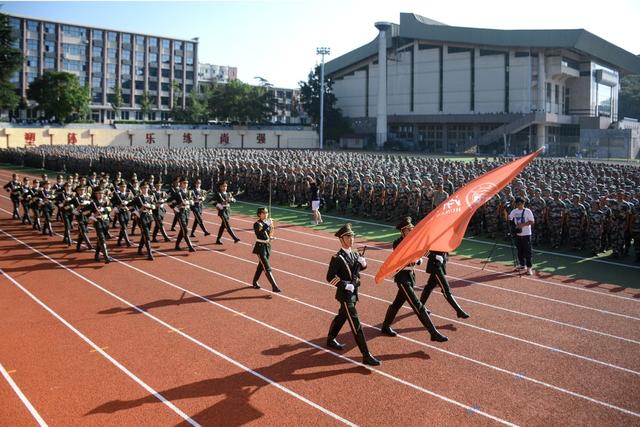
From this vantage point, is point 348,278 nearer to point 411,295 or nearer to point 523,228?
point 411,295

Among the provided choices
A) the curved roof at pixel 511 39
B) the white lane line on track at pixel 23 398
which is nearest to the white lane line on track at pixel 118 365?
the white lane line on track at pixel 23 398

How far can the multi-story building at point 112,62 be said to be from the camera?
84.9 m

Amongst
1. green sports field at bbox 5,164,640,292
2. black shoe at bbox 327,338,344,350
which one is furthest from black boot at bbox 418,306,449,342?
green sports field at bbox 5,164,640,292

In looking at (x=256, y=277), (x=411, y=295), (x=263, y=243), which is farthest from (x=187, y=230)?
(x=411, y=295)

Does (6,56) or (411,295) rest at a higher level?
(6,56)

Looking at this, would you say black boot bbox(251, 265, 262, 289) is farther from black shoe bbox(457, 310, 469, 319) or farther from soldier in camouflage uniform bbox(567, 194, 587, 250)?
soldier in camouflage uniform bbox(567, 194, 587, 250)

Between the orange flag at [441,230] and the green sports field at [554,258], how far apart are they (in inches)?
215

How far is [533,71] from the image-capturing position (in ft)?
193

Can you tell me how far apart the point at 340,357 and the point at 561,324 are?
13.1 ft

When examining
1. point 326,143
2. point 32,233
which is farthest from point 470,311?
point 326,143

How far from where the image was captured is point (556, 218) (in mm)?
16094

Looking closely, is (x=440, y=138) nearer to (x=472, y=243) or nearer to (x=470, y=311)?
(x=472, y=243)

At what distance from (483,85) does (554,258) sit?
49.7 meters

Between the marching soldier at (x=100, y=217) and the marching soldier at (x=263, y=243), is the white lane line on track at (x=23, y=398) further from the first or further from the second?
the marching soldier at (x=100, y=217)
